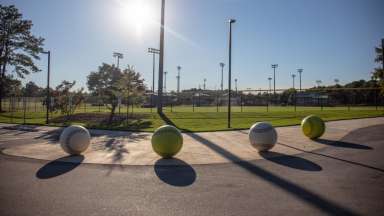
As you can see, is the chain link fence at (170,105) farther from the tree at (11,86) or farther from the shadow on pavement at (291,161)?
the shadow on pavement at (291,161)

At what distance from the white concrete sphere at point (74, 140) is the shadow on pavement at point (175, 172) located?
9.36ft

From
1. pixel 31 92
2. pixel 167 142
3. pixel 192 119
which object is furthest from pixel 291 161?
pixel 31 92

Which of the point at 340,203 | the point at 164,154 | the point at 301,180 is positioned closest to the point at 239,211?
the point at 340,203

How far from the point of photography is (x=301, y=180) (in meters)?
7.32

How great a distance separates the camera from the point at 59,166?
356 inches

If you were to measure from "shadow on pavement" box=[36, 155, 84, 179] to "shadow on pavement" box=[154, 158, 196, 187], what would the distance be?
98.3 inches

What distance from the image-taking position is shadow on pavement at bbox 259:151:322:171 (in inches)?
343

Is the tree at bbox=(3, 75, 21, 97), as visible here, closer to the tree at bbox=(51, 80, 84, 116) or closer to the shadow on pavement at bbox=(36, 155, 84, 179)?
the tree at bbox=(51, 80, 84, 116)

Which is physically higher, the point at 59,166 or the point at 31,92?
the point at 31,92

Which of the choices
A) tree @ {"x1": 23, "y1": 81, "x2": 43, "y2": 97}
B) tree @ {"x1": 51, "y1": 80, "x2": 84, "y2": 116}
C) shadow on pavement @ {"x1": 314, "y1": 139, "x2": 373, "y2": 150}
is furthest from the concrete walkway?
tree @ {"x1": 23, "y1": 81, "x2": 43, "y2": 97}

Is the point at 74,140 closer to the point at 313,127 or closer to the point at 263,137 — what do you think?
the point at 263,137

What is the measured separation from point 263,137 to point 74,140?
641 cm

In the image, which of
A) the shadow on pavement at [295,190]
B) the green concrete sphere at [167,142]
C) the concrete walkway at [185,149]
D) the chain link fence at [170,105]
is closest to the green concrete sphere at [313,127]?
the concrete walkway at [185,149]

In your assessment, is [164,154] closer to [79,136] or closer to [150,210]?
[79,136]
